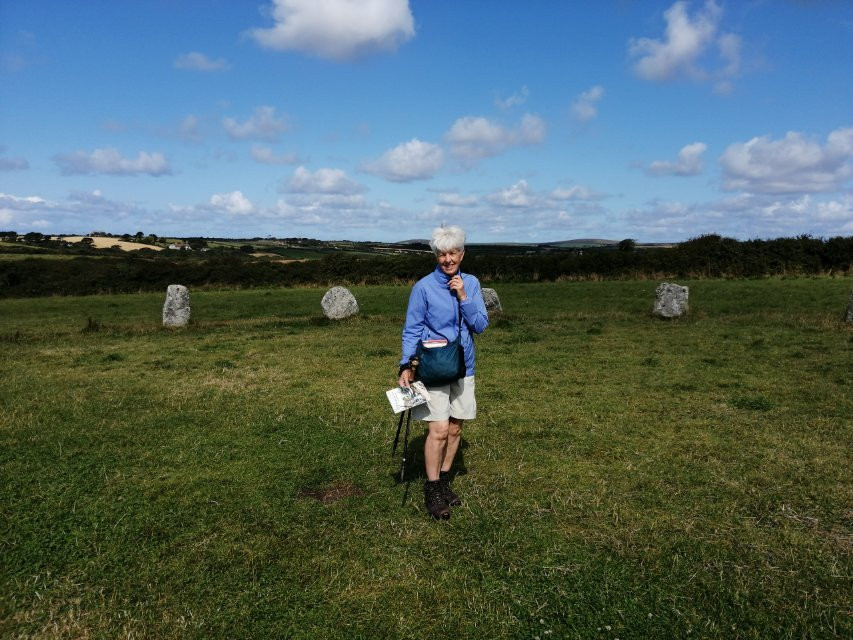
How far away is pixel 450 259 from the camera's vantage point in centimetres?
584

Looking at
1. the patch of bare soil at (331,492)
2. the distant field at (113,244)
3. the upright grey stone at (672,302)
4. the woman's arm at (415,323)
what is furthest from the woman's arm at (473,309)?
the distant field at (113,244)

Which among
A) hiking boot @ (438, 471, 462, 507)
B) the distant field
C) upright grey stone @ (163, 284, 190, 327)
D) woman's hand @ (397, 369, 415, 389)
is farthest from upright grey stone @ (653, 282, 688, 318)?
the distant field

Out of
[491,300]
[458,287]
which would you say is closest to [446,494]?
[458,287]

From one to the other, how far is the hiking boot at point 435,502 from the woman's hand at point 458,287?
195cm

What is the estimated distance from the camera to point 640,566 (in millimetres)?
5148

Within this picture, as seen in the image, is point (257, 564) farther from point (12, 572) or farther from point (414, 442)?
point (414, 442)

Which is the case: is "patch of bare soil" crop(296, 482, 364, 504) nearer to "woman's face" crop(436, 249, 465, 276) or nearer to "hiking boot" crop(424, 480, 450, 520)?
"hiking boot" crop(424, 480, 450, 520)

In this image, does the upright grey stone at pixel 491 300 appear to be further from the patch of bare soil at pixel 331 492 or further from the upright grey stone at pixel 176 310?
the patch of bare soil at pixel 331 492

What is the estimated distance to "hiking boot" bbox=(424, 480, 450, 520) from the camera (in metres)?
6.06

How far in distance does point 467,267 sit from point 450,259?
119 feet

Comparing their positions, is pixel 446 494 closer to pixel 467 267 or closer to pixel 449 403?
pixel 449 403

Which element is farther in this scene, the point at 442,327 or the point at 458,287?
the point at 442,327

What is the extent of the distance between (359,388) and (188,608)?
7160 mm

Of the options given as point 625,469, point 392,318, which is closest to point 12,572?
point 625,469
